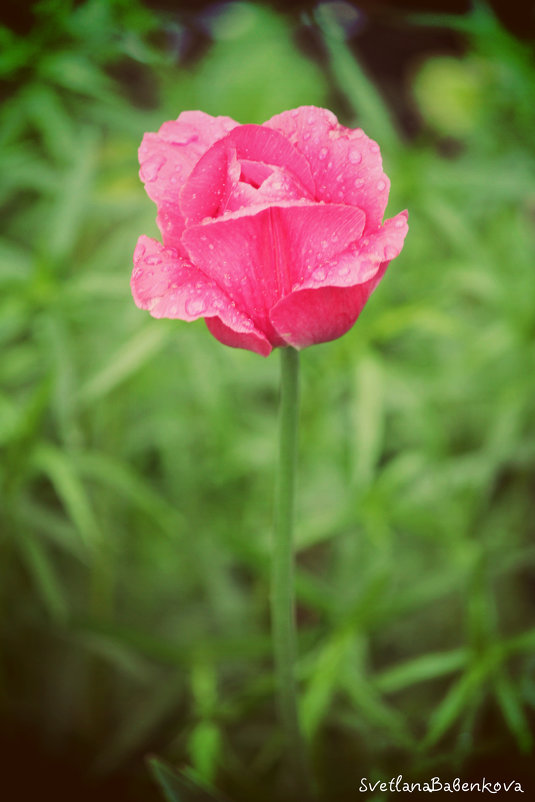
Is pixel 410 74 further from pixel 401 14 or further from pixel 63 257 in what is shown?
pixel 63 257

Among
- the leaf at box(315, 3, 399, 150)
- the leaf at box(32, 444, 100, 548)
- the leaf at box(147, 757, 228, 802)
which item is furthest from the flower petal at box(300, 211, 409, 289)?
the leaf at box(315, 3, 399, 150)

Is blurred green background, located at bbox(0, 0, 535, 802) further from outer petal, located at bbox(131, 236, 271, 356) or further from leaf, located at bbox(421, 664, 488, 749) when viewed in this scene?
outer petal, located at bbox(131, 236, 271, 356)

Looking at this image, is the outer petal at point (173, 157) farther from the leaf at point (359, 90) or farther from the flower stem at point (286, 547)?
the leaf at point (359, 90)

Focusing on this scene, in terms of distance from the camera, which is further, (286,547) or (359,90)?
(359,90)

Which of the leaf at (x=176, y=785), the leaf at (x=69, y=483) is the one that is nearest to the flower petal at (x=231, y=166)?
the leaf at (x=176, y=785)

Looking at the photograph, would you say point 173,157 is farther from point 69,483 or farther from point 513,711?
point 513,711

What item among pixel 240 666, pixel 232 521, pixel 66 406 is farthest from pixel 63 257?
pixel 240 666

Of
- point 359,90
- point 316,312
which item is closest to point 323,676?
point 316,312
